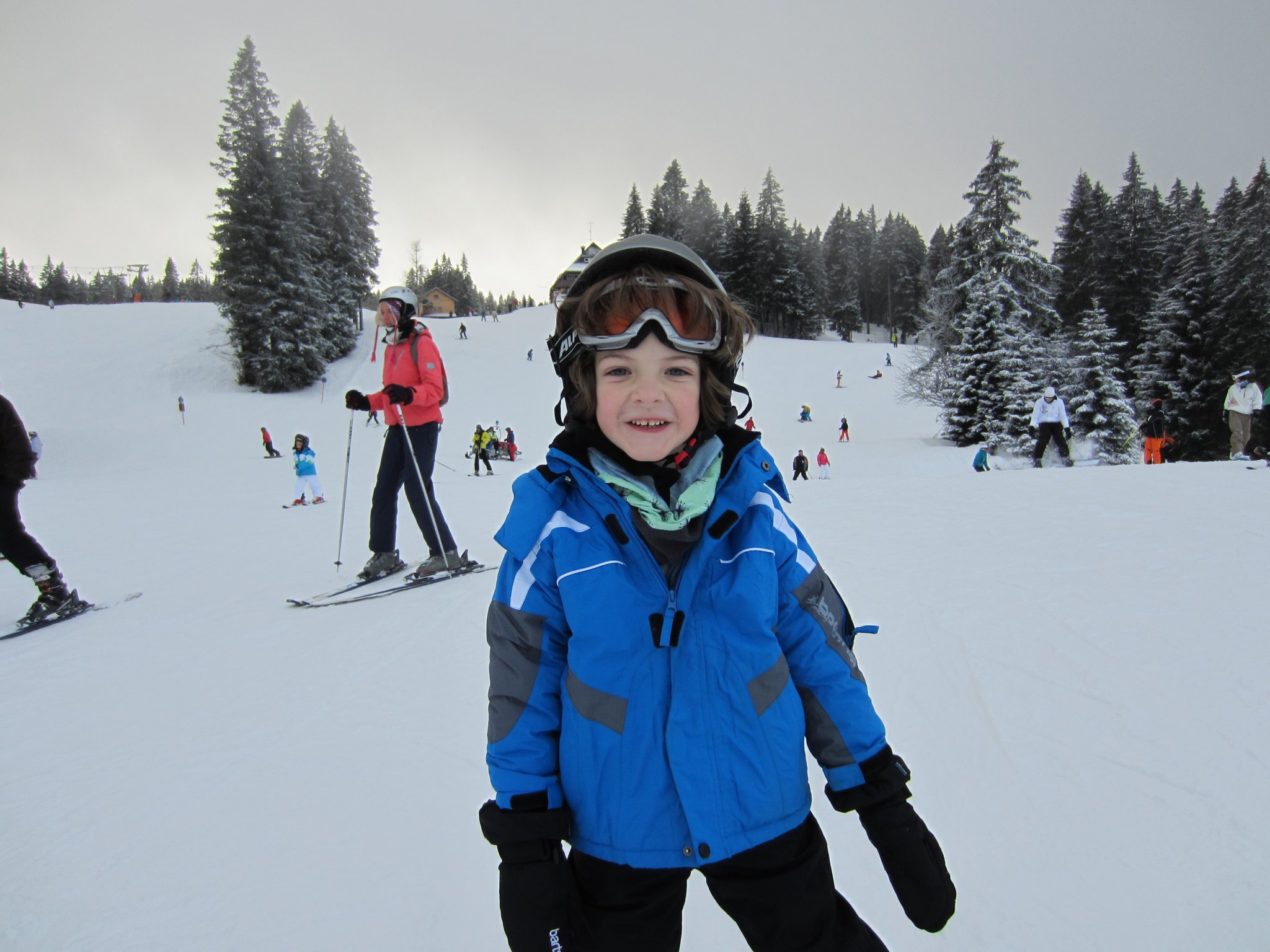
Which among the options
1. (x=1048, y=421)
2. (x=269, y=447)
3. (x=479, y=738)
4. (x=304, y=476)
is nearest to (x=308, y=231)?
(x=269, y=447)

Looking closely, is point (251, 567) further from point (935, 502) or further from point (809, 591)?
point (935, 502)

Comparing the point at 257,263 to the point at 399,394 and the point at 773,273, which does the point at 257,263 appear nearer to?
the point at 399,394

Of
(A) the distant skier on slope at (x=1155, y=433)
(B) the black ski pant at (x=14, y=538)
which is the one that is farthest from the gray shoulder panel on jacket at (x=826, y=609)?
(A) the distant skier on slope at (x=1155, y=433)

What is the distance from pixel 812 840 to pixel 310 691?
2558 mm

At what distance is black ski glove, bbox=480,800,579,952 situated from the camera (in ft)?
4.13

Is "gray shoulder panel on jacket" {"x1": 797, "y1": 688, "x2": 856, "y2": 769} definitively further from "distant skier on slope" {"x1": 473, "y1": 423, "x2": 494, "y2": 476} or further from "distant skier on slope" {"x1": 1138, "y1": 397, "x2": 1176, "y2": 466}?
"distant skier on slope" {"x1": 473, "y1": 423, "x2": 494, "y2": 476}

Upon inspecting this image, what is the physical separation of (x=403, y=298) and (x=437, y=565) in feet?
7.14

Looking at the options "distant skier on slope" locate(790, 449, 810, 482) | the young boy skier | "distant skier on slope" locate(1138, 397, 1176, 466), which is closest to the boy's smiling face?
the young boy skier

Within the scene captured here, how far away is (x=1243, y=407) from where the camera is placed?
996 centimetres

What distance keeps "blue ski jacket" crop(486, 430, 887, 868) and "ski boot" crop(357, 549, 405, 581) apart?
388 cm

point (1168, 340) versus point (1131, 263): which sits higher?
point (1131, 263)

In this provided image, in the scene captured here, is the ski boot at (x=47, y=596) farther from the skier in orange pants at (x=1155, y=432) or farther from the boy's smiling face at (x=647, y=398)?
the skier in orange pants at (x=1155, y=432)

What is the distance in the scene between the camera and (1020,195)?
24188 mm

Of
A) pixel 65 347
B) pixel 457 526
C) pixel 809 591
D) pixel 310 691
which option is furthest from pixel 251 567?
pixel 65 347
